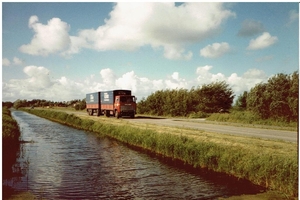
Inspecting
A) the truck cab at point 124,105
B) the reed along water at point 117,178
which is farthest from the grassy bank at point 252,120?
the reed along water at point 117,178

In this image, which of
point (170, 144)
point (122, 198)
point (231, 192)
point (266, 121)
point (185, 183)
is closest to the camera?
point (122, 198)

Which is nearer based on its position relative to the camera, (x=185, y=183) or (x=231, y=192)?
(x=231, y=192)

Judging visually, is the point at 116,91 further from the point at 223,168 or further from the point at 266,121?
the point at 223,168

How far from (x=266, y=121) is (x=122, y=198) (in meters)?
20.7

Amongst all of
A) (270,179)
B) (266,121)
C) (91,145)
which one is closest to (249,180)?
(270,179)

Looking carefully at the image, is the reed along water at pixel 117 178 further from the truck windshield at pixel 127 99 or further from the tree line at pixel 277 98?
the truck windshield at pixel 127 99

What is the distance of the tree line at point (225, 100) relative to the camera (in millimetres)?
25444

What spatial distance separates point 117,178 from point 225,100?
1289 inches

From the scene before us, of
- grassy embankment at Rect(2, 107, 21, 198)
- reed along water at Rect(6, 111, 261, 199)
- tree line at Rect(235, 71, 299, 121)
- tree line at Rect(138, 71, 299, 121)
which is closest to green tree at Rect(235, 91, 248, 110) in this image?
tree line at Rect(138, 71, 299, 121)

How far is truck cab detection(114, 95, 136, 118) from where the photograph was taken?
116ft

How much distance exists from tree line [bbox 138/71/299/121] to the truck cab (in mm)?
7523

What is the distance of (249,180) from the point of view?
452 inches

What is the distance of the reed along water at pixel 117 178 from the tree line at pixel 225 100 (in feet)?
49.3

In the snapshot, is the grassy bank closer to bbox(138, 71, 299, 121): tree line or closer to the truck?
bbox(138, 71, 299, 121): tree line
